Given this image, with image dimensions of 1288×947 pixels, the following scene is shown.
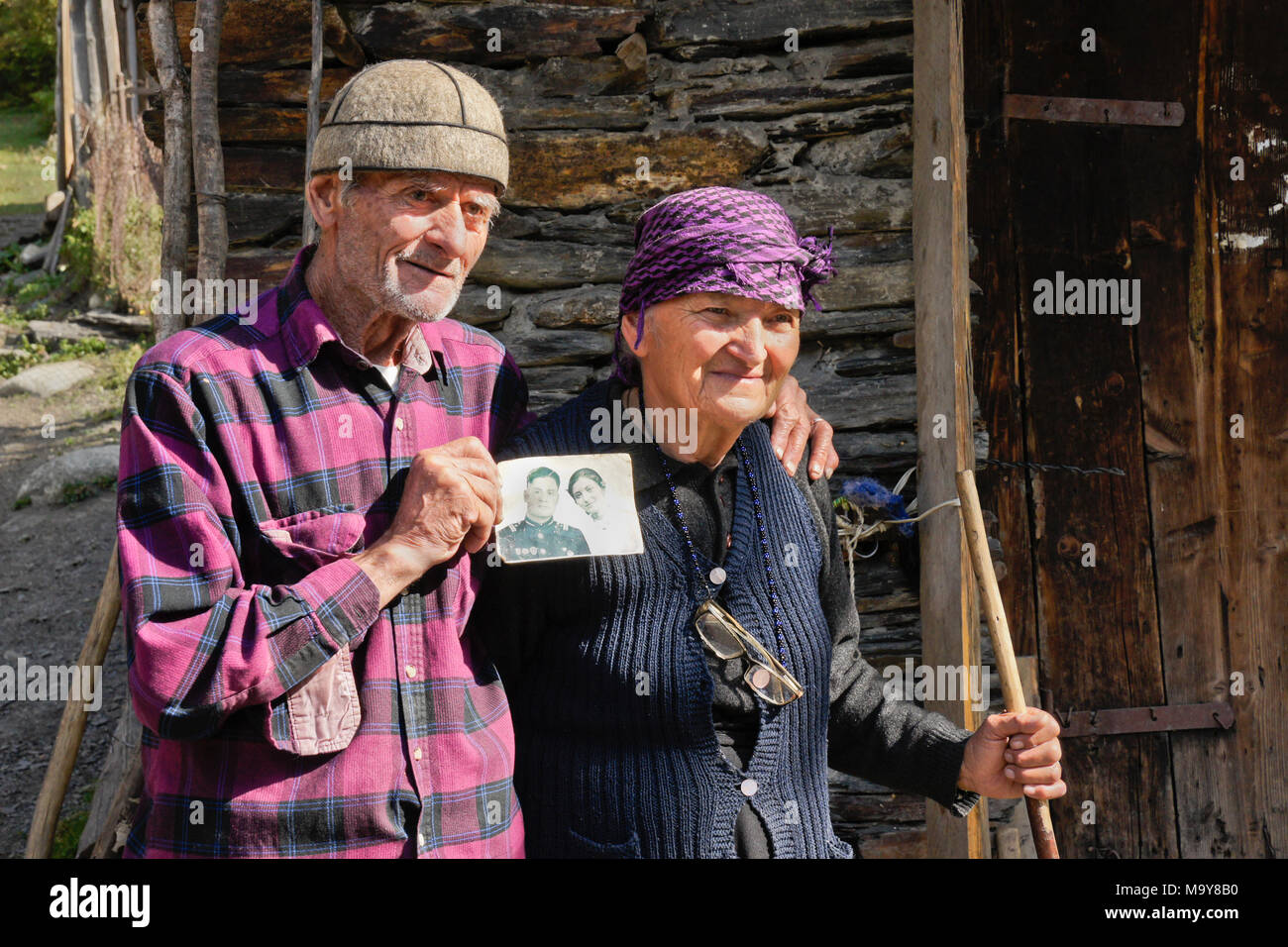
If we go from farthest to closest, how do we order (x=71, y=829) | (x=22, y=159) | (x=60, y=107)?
(x=22, y=159) < (x=60, y=107) < (x=71, y=829)

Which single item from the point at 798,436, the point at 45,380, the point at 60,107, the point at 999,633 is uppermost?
the point at 60,107

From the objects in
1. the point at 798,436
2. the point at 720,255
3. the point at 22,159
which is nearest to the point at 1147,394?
the point at 798,436

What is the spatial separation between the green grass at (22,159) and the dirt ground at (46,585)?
625 centimetres

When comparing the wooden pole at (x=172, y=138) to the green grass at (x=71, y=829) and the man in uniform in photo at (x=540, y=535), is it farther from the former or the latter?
the green grass at (x=71, y=829)

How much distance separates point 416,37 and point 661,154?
71 cm

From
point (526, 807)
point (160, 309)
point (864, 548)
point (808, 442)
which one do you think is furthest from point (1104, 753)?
point (160, 309)

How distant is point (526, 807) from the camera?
2.02 meters

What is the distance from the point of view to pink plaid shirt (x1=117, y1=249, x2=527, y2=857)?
5.58 feet

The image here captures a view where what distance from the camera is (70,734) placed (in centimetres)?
342

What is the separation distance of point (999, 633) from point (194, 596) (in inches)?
59.3

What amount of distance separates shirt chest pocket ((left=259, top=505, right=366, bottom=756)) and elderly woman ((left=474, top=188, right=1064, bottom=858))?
0.30 m

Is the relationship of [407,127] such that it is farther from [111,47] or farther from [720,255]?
[111,47]

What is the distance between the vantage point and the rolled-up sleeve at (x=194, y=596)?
5.47ft
